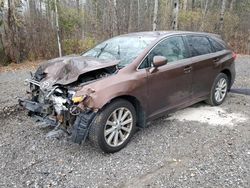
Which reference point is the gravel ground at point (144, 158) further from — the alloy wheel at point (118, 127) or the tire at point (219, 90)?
A: the tire at point (219, 90)

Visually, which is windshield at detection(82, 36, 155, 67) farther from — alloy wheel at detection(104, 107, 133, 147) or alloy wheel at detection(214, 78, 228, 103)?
alloy wheel at detection(214, 78, 228, 103)

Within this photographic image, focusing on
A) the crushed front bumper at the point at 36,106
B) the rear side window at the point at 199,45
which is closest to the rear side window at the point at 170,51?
the rear side window at the point at 199,45

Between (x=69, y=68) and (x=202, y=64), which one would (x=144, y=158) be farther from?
(x=202, y=64)

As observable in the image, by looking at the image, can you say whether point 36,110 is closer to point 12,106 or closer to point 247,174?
point 12,106

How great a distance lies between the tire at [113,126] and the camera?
11.8ft

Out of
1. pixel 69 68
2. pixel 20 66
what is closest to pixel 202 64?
pixel 69 68

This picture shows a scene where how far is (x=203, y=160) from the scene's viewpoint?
3.64 metres

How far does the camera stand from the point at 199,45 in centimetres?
522

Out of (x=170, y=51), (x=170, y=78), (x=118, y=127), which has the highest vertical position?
(x=170, y=51)

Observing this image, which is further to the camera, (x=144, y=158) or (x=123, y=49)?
(x=123, y=49)

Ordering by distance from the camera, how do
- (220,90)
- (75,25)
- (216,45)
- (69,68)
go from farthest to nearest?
(75,25) < (220,90) < (216,45) < (69,68)

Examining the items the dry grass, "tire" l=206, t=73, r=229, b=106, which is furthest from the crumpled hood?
the dry grass

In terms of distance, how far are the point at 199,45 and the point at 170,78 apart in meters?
1.26

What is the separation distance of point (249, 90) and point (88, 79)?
4.77 m
